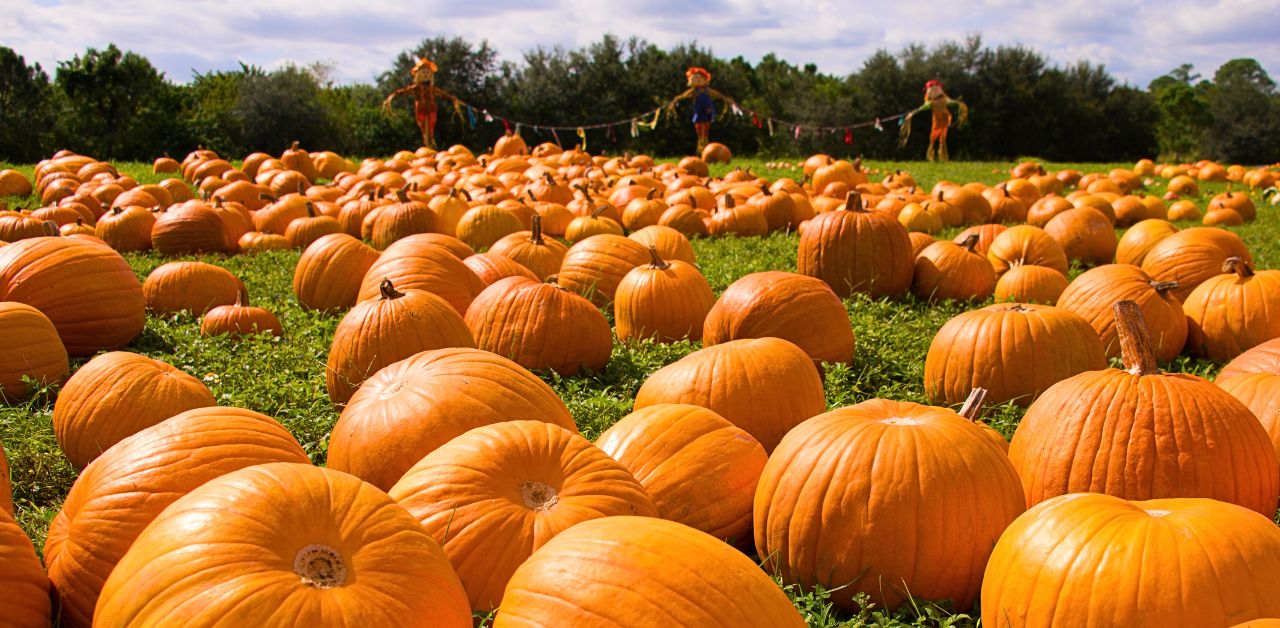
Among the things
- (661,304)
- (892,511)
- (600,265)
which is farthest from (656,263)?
(892,511)

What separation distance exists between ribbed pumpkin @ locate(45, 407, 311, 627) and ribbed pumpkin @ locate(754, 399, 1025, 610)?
A: 1.55 m

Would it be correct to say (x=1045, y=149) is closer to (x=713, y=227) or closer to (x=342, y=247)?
(x=713, y=227)

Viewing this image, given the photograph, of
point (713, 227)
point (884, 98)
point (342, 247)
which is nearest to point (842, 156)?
point (884, 98)

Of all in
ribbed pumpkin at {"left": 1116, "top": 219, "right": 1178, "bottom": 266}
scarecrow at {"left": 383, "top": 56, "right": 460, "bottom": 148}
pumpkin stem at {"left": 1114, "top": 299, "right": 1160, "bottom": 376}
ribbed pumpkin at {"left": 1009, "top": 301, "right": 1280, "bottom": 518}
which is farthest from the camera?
scarecrow at {"left": 383, "top": 56, "right": 460, "bottom": 148}

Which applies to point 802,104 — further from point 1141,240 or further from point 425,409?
point 425,409

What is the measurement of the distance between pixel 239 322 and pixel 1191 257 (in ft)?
20.2

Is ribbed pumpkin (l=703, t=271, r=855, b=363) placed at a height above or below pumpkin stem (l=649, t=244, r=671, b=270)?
below

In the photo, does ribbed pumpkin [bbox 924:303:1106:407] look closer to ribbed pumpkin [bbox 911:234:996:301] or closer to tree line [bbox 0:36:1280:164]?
ribbed pumpkin [bbox 911:234:996:301]

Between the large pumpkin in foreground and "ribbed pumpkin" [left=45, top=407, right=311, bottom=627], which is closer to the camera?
the large pumpkin in foreground

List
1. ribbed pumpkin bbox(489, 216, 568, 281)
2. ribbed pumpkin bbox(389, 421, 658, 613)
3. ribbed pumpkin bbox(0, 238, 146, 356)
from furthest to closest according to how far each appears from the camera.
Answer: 1. ribbed pumpkin bbox(489, 216, 568, 281)
2. ribbed pumpkin bbox(0, 238, 146, 356)
3. ribbed pumpkin bbox(389, 421, 658, 613)

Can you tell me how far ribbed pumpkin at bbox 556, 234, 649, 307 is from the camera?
20.6ft

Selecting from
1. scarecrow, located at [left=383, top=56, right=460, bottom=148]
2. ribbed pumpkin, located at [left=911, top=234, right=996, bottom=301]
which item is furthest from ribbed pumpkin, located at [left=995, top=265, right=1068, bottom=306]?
scarecrow, located at [left=383, top=56, right=460, bottom=148]

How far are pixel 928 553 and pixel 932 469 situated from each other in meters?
0.23

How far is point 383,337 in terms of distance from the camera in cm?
441
